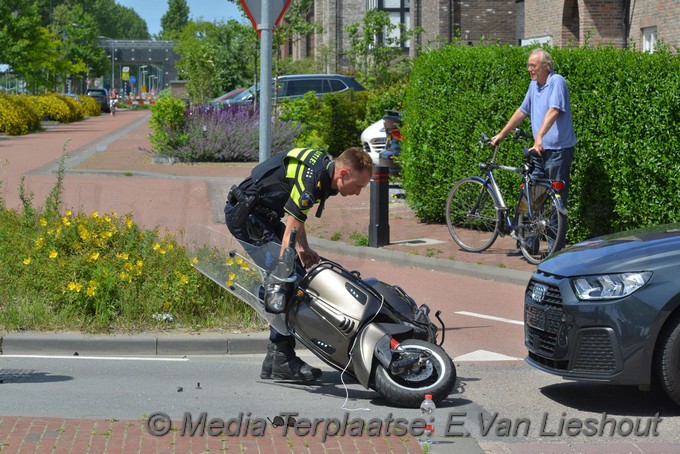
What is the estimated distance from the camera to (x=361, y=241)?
1268cm

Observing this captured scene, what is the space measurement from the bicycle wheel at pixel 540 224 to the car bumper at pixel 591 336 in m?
4.54

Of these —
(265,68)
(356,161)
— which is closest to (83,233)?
(265,68)

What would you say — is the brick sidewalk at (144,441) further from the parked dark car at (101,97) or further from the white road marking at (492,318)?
the parked dark car at (101,97)

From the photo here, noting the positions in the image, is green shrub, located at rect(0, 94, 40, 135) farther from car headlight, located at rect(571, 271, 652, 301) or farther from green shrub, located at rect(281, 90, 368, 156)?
car headlight, located at rect(571, 271, 652, 301)

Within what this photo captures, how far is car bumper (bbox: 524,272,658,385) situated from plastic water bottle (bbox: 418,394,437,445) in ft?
2.98

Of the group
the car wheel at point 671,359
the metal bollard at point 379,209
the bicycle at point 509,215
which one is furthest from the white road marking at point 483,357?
the metal bollard at point 379,209

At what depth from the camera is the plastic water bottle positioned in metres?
5.49

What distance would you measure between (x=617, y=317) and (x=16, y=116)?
128 ft

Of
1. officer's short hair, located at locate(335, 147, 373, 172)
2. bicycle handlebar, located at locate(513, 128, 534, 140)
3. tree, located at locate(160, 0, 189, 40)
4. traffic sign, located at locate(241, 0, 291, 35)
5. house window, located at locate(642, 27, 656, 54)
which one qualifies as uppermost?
tree, located at locate(160, 0, 189, 40)

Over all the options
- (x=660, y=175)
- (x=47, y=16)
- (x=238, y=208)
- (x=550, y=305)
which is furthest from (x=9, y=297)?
(x=47, y=16)

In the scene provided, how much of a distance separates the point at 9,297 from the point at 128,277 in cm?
99

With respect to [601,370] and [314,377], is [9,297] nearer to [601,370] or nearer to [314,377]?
[314,377]

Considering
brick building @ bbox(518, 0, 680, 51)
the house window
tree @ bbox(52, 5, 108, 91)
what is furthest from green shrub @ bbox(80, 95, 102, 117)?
the house window

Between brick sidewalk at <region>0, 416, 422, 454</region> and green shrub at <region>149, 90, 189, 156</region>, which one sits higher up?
green shrub at <region>149, 90, 189, 156</region>
